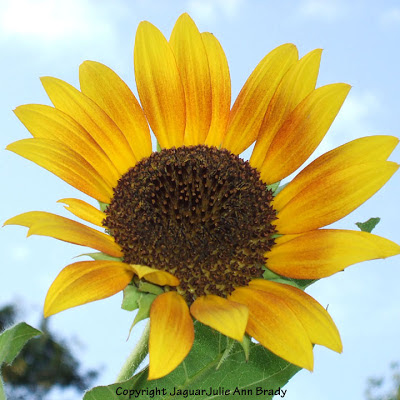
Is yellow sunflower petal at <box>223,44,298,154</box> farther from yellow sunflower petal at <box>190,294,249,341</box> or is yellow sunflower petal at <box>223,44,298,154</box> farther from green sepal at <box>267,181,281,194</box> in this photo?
yellow sunflower petal at <box>190,294,249,341</box>

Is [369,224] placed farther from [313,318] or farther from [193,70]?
[193,70]

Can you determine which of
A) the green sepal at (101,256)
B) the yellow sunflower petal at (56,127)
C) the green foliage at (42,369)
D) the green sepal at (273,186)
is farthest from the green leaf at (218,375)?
the green foliage at (42,369)

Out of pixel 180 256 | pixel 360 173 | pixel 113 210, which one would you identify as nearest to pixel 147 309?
pixel 180 256

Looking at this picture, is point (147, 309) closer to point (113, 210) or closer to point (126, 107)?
point (113, 210)

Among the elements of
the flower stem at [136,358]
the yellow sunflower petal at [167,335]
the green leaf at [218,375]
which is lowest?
the green leaf at [218,375]

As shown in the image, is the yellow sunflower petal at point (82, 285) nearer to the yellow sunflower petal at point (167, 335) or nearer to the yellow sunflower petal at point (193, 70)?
the yellow sunflower petal at point (167, 335)

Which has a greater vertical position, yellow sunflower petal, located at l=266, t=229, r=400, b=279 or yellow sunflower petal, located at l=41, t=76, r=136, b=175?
yellow sunflower petal, located at l=41, t=76, r=136, b=175

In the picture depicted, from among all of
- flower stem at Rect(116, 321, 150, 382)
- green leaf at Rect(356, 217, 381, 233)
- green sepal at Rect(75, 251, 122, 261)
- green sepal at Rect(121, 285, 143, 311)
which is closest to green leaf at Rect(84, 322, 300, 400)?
flower stem at Rect(116, 321, 150, 382)
